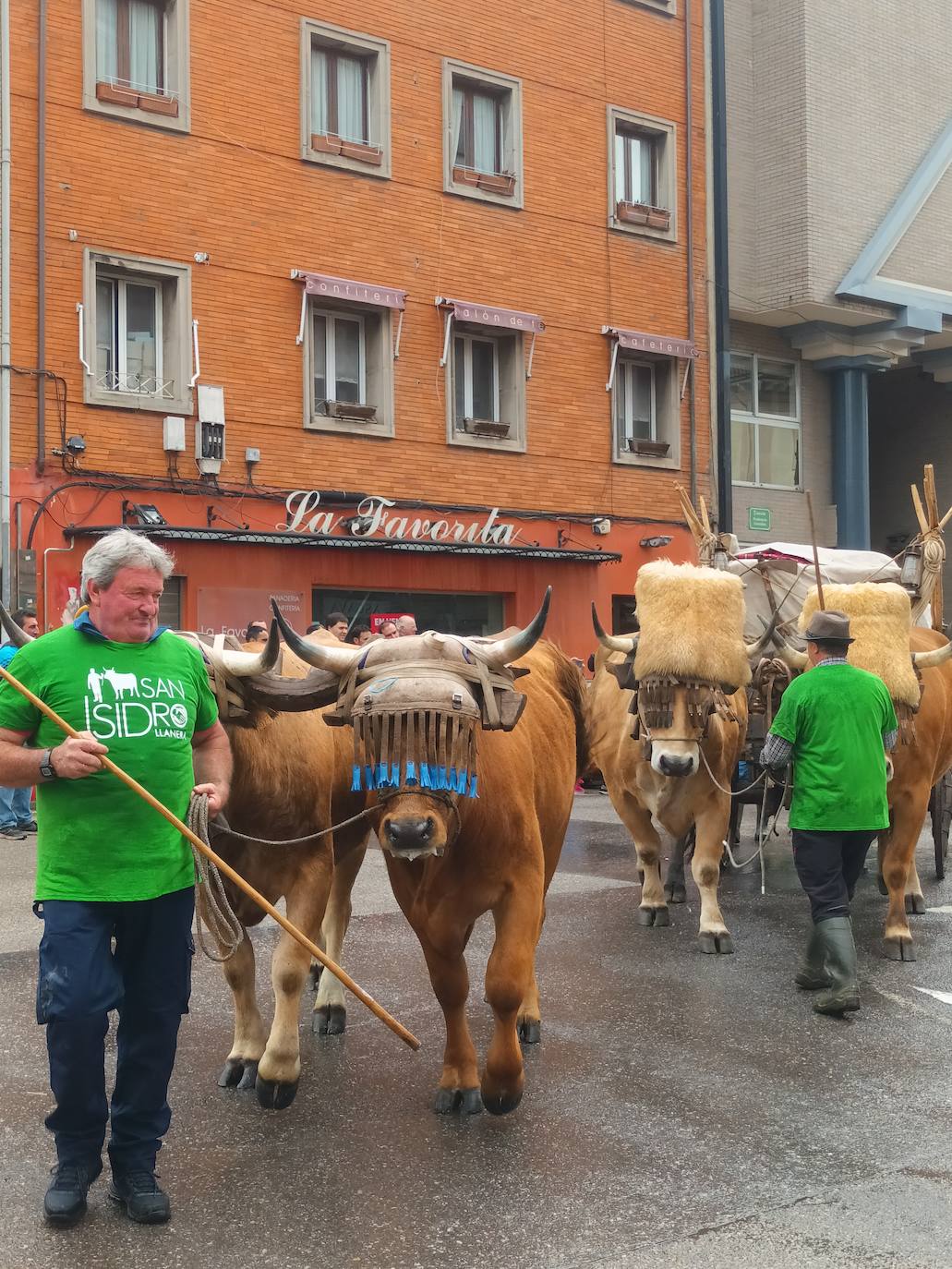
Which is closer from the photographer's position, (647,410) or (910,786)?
(910,786)

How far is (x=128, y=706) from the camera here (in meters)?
4.68

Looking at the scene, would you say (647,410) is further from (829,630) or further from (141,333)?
(829,630)

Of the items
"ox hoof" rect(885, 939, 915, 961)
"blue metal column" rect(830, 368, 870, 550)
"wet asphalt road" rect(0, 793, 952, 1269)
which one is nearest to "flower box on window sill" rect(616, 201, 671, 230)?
"blue metal column" rect(830, 368, 870, 550)

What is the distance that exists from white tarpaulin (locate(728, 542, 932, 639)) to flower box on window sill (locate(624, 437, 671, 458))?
1117 centimetres

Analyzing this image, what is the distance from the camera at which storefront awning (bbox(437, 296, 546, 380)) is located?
2111 cm

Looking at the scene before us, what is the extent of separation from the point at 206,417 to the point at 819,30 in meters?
14.1

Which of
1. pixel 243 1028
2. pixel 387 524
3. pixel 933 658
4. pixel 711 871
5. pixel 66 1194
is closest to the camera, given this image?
pixel 66 1194

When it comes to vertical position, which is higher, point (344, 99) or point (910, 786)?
point (344, 99)

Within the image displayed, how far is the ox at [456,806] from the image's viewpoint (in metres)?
5.05

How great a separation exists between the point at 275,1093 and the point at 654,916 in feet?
14.9

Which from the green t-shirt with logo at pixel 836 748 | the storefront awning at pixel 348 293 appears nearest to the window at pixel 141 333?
the storefront awning at pixel 348 293

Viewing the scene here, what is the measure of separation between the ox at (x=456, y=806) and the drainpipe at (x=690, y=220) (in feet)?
61.5

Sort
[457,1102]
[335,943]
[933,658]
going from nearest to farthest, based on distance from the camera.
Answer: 1. [457,1102]
2. [335,943]
3. [933,658]

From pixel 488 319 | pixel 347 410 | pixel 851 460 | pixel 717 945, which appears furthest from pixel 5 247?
pixel 851 460
